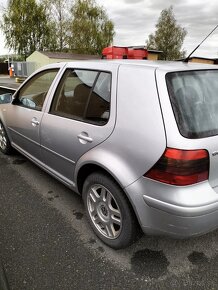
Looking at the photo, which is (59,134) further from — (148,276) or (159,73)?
(148,276)

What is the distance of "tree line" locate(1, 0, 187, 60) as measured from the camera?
37344 mm

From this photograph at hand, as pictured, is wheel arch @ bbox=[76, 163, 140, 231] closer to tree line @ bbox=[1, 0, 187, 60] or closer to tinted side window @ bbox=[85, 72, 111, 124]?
tinted side window @ bbox=[85, 72, 111, 124]

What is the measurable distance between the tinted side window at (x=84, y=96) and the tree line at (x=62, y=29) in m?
38.0

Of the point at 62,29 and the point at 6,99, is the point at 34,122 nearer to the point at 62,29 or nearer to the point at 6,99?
the point at 6,99

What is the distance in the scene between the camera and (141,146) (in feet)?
6.53

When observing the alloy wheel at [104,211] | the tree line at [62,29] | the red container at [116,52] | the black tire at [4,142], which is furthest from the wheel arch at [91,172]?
the tree line at [62,29]

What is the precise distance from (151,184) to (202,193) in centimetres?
34

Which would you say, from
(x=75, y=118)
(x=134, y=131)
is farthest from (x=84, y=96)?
(x=134, y=131)

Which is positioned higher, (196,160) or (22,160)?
(196,160)

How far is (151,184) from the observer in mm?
1995

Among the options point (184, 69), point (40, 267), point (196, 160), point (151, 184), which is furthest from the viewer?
point (40, 267)

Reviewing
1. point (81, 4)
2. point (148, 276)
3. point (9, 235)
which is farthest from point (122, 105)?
point (81, 4)

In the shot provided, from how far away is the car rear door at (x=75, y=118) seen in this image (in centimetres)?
236

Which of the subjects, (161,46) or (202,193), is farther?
(161,46)
